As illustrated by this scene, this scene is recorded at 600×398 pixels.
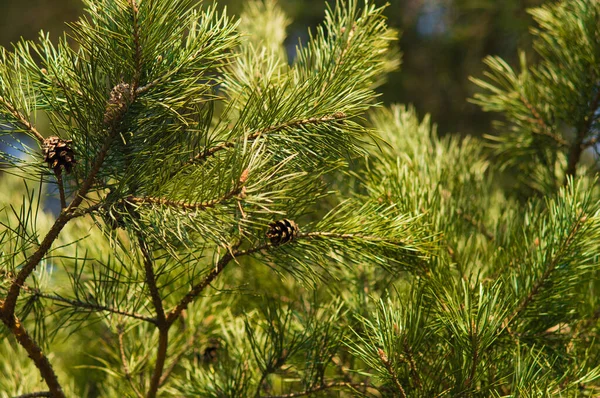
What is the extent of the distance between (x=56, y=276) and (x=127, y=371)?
0.25m

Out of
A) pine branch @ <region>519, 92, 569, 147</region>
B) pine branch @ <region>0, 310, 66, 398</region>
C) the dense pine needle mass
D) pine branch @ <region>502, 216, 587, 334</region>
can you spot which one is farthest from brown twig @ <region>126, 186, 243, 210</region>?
pine branch @ <region>519, 92, 569, 147</region>

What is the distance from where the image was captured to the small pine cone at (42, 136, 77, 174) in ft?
1.46

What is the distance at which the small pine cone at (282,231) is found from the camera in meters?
0.48

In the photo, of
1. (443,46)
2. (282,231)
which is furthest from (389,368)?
(443,46)

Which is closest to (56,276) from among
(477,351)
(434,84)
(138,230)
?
(138,230)

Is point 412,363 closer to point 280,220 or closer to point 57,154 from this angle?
point 280,220

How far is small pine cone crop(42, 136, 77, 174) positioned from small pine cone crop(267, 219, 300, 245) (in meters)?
0.16

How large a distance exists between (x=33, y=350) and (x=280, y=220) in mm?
227

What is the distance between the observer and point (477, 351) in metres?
0.49

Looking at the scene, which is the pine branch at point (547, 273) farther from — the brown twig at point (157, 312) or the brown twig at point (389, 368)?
the brown twig at point (157, 312)

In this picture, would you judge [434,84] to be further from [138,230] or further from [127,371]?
[138,230]

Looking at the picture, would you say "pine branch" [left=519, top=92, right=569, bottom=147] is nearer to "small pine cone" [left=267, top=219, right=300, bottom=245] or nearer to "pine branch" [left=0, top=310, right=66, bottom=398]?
"small pine cone" [left=267, top=219, right=300, bottom=245]

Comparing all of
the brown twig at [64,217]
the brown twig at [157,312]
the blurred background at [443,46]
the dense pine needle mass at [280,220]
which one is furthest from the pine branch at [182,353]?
the blurred background at [443,46]

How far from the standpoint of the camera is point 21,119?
1.54ft
